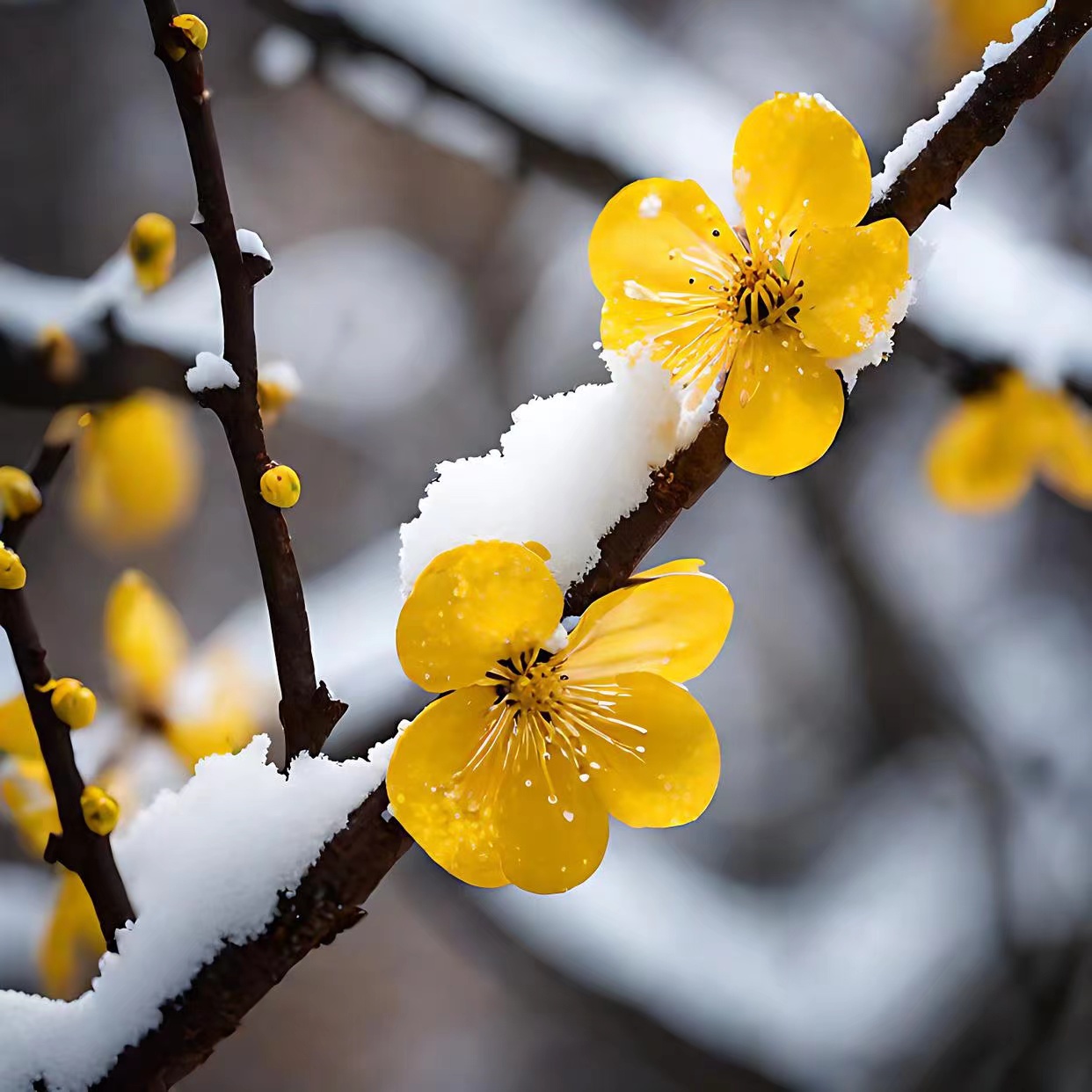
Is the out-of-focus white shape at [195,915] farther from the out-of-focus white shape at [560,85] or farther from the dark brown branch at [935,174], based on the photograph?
the out-of-focus white shape at [560,85]

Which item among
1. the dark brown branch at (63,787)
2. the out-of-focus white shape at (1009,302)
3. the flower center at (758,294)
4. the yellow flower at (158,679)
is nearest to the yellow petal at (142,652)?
the yellow flower at (158,679)

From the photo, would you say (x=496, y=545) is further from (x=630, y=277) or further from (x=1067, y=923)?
(x=1067, y=923)

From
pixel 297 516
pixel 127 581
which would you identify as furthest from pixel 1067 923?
pixel 127 581

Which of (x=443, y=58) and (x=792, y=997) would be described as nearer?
(x=443, y=58)

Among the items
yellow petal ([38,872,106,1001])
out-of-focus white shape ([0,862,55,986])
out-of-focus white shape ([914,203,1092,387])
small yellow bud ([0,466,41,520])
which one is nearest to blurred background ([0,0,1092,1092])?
out-of-focus white shape ([0,862,55,986])

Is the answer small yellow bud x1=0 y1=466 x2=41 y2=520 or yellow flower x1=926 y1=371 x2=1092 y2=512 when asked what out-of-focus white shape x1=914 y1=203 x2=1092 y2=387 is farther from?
small yellow bud x1=0 y1=466 x2=41 y2=520
